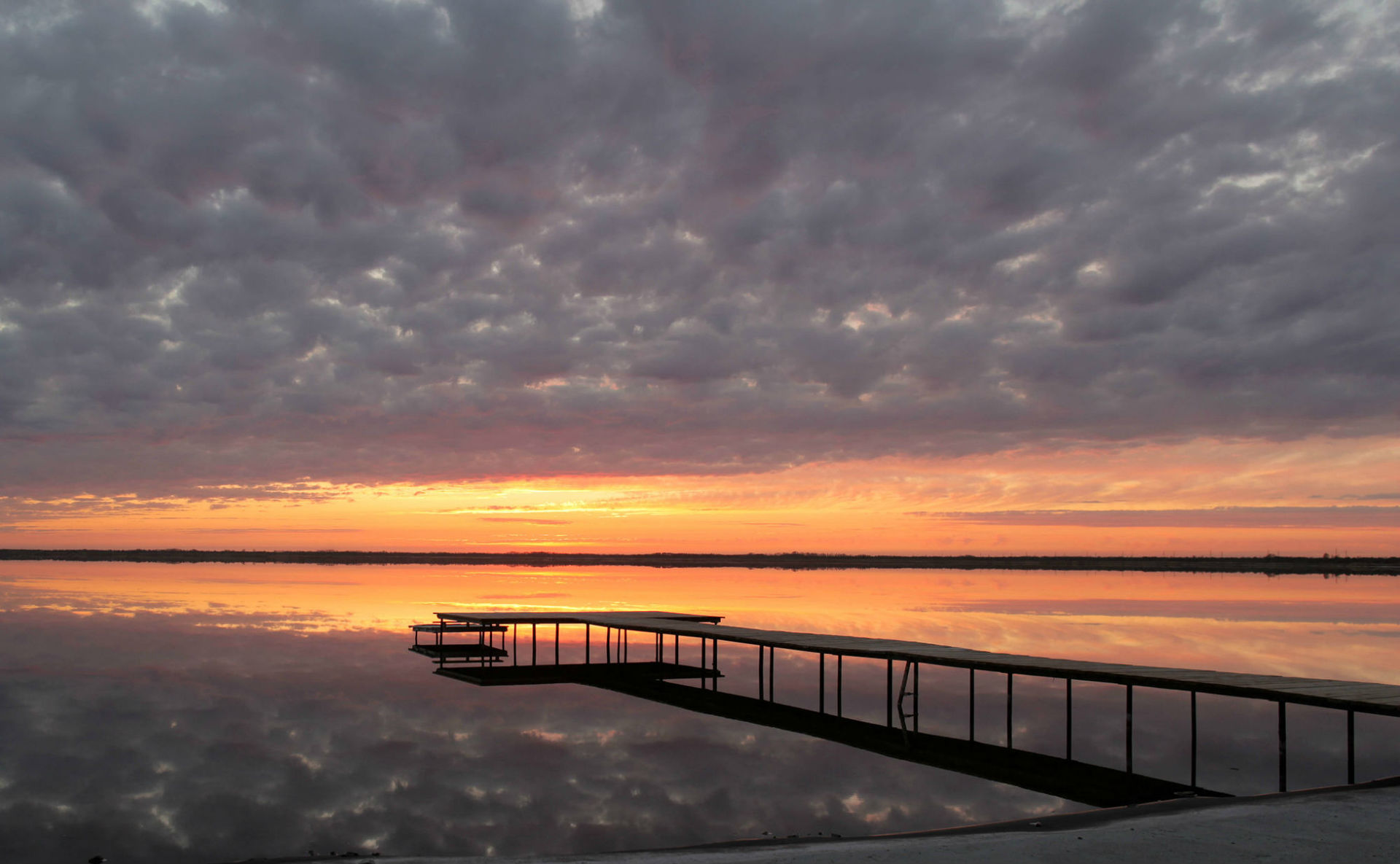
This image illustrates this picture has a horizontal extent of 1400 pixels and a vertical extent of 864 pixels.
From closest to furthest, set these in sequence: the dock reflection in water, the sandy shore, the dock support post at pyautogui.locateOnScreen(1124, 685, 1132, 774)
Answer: the sandy shore < the dock reflection in water < the dock support post at pyautogui.locateOnScreen(1124, 685, 1132, 774)

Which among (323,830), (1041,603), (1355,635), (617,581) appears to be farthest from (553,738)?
(617,581)

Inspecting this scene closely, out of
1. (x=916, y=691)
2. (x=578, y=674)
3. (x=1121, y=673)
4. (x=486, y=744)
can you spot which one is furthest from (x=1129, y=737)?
(x=578, y=674)

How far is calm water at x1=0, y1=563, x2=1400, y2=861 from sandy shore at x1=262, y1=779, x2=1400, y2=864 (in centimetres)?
291

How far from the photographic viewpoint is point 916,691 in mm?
19016

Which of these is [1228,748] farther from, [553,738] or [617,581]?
[617,581]

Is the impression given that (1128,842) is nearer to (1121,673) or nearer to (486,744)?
(1121,673)

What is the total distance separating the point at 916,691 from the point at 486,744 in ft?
27.5

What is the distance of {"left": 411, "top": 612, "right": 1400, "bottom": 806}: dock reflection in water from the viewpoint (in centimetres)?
1327

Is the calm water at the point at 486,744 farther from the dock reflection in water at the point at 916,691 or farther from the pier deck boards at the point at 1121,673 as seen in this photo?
the pier deck boards at the point at 1121,673

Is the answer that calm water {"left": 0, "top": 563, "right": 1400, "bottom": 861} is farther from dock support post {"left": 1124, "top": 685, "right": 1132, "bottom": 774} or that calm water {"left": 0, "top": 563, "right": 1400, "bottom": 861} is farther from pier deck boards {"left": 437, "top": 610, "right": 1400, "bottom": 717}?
pier deck boards {"left": 437, "top": 610, "right": 1400, "bottom": 717}

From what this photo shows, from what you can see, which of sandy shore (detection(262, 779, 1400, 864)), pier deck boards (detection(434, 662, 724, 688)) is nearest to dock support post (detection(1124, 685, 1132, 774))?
sandy shore (detection(262, 779, 1400, 864))

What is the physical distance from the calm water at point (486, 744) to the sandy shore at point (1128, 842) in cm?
291

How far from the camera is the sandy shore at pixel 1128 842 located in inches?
281

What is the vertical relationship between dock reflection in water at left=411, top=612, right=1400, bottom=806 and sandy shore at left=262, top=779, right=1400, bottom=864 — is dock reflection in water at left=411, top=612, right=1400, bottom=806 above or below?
below
